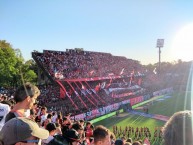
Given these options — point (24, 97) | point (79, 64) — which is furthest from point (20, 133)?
point (79, 64)

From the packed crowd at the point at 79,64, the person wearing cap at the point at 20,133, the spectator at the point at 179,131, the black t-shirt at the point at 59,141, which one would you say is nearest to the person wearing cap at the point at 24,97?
the black t-shirt at the point at 59,141

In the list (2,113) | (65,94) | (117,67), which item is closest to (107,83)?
(117,67)

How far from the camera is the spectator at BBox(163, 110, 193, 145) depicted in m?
2.06

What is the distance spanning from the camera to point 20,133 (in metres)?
2.41

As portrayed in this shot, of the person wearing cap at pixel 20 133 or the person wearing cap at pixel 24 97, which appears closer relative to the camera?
the person wearing cap at pixel 20 133

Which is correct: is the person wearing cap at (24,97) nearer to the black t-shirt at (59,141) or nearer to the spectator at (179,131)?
the black t-shirt at (59,141)

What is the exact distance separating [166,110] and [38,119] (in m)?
30.2

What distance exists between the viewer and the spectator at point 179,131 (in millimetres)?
2062

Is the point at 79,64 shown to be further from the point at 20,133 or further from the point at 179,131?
the point at 179,131

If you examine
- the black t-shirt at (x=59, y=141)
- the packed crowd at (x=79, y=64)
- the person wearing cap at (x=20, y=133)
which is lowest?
the black t-shirt at (x=59, y=141)

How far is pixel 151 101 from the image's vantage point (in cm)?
4516

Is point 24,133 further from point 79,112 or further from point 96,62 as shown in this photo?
point 96,62

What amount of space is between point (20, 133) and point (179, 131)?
1.36 metres

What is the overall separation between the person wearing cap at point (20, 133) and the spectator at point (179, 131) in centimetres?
115
